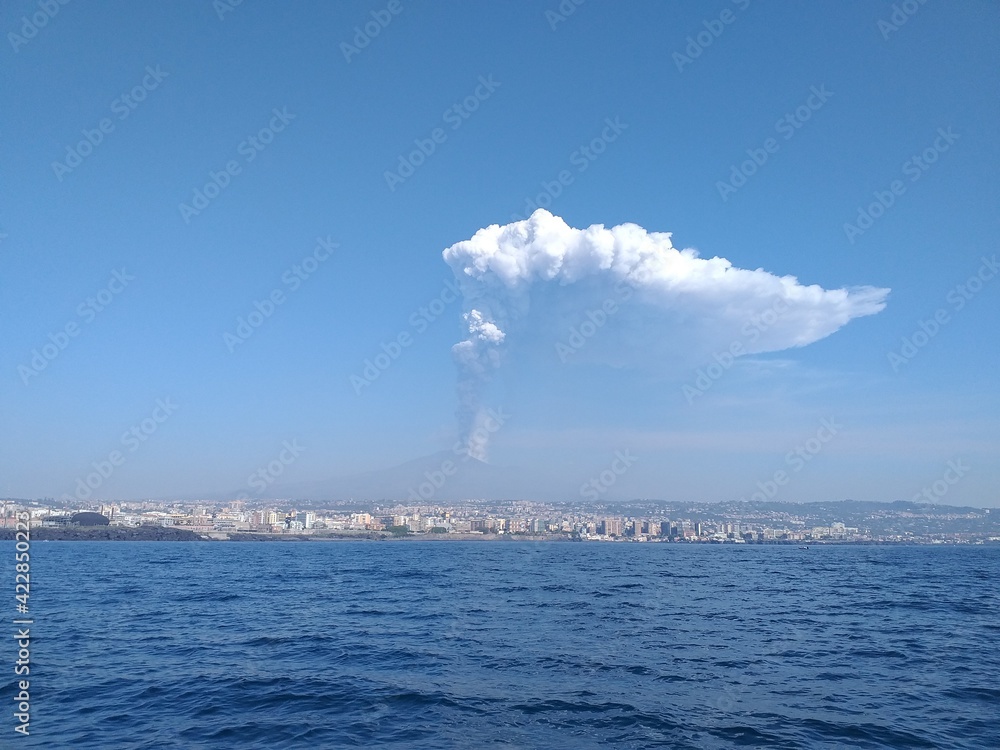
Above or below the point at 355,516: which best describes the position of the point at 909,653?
above

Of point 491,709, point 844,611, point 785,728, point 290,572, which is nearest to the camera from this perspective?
point 785,728

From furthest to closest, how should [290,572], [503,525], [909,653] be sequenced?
[503,525] < [290,572] < [909,653]

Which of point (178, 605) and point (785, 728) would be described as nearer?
point (785, 728)

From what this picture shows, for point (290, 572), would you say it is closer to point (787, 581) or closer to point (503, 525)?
point (787, 581)

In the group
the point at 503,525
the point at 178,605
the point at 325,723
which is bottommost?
the point at 503,525

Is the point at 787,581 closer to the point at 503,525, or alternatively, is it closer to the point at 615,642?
the point at 615,642

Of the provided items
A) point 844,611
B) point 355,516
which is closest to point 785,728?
point 844,611

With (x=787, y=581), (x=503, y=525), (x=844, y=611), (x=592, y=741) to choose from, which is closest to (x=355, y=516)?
(x=503, y=525)
